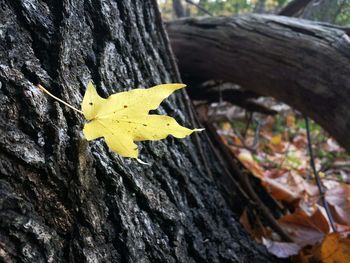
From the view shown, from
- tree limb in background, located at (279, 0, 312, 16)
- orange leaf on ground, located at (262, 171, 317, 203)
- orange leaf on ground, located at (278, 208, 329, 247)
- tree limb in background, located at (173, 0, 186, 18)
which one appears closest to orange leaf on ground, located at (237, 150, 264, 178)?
orange leaf on ground, located at (262, 171, 317, 203)

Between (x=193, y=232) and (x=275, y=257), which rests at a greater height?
(x=193, y=232)

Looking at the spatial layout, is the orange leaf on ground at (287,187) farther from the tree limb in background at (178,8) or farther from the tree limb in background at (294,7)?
the tree limb in background at (178,8)

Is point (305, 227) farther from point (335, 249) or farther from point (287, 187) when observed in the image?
point (287, 187)

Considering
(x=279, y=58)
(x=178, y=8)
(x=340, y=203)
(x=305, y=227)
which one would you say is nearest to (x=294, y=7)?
(x=279, y=58)

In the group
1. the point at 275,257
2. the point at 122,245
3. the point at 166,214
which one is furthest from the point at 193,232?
the point at 275,257

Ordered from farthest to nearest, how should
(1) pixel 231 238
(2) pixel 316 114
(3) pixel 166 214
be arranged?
(2) pixel 316 114 < (1) pixel 231 238 < (3) pixel 166 214

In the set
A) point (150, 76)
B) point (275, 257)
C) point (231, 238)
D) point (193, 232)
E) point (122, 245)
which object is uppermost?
point (150, 76)

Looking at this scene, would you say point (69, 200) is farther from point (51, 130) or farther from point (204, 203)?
point (204, 203)
